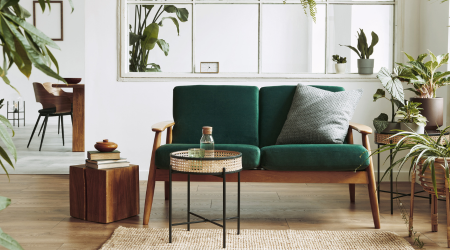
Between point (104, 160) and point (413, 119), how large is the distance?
195 cm

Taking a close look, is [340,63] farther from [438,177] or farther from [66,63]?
[66,63]

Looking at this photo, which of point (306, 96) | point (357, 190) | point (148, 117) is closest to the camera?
point (306, 96)

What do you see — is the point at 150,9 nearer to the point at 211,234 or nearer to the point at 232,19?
the point at 232,19

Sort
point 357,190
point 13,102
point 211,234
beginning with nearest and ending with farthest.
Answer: point 211,234, point 357,190, point 13,102

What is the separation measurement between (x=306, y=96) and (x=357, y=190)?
3.47ft

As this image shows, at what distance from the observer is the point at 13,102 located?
9.06 metres

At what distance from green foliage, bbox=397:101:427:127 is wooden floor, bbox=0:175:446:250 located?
593mm

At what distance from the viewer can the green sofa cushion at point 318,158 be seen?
95.7 inches

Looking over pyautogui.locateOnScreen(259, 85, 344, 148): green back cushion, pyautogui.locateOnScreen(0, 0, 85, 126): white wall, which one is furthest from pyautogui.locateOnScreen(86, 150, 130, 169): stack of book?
pyautogui.locateOnScreen(0, 0, 85, 126): white wall

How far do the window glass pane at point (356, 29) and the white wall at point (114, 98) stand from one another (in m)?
0.32

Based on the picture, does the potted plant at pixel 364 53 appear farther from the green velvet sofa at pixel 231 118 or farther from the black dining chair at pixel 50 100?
the black dining chair at pixel 50 100

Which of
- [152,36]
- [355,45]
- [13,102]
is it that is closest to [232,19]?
[152,36]

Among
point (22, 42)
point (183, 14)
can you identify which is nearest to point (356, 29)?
point (183, 14)

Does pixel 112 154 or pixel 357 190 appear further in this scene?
pixel 357 190
